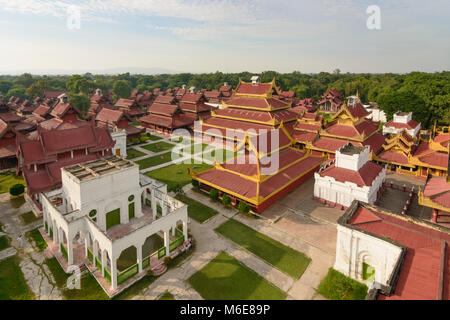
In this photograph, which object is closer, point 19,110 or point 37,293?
point 37,293

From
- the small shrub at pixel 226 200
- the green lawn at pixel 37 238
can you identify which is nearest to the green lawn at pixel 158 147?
the small shrub at pixel 226 200

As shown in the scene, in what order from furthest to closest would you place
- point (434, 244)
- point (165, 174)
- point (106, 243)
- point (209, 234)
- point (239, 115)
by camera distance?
point (239, 115)
point (165, 174)
point (209, 234)
point (106, 243)
point (434, 244)

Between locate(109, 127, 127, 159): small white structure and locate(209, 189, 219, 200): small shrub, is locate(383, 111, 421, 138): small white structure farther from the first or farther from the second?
locate(109, 127, 127, 159): small white structure

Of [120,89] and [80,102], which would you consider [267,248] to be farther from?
[120,89]

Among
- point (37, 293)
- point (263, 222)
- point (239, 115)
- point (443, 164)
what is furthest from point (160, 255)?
point (443, 164)

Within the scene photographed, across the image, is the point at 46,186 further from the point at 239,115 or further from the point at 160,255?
the point at 239,115

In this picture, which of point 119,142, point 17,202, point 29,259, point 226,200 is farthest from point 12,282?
point 119,142

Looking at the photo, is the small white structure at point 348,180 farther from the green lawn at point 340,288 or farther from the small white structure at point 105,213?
the small white structure at point 105,213
